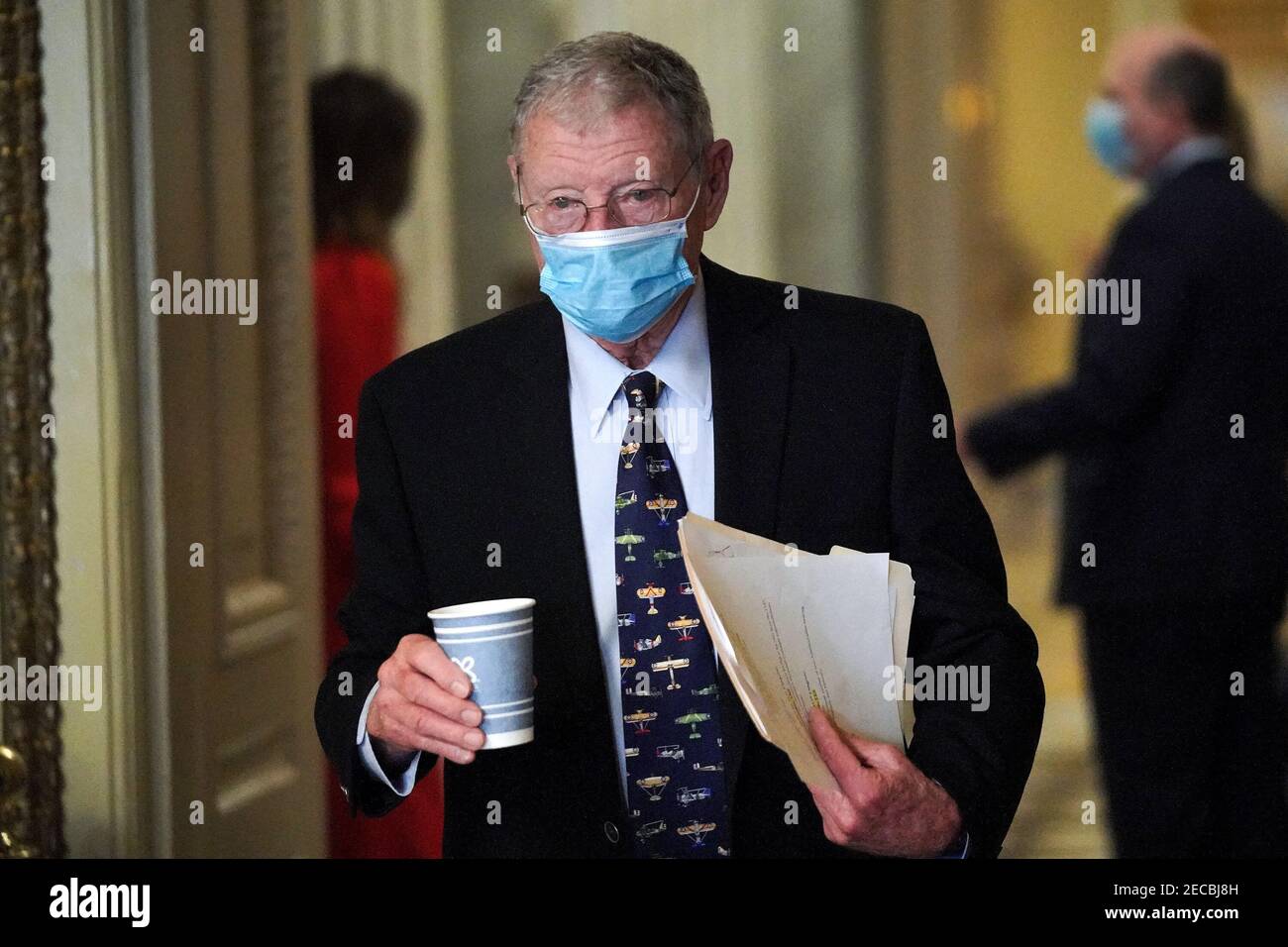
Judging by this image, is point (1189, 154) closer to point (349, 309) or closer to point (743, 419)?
point (743, 419)

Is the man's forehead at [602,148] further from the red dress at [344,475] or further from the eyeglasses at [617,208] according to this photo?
the red dress at [344,475]

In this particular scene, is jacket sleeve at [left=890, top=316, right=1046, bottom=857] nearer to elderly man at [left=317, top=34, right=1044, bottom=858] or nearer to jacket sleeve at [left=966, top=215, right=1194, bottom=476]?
elderly man at [left=317, top=34, right=1044, bottom=858]

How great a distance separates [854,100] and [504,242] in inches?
31.9

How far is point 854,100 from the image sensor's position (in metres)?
2.86

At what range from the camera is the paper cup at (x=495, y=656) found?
1.12 metres

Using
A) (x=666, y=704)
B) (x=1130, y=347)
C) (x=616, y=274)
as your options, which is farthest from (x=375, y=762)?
(x=1130, y=347)

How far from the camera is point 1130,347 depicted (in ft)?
7.29

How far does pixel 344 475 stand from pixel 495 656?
1.37 metres

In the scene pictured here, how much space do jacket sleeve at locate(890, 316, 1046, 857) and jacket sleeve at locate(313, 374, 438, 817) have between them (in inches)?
20.1

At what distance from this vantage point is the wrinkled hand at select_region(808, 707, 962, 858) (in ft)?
3.77

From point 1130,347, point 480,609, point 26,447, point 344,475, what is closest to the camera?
point 480,609

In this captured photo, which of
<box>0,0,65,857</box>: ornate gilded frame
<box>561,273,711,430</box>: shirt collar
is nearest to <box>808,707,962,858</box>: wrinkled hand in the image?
<box>561,273,711,430</box>: shirt collar

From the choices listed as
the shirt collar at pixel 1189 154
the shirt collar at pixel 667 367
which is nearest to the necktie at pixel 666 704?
the shirt collar at pixel 667 367

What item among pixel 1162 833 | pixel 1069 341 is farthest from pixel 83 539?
pixel 1069 341
